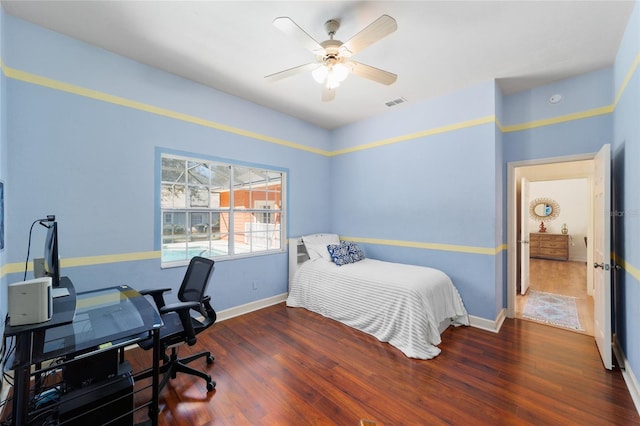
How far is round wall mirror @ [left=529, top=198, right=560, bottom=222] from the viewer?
7.90 meters

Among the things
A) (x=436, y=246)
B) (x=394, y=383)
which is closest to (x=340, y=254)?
(x=436, y=246)

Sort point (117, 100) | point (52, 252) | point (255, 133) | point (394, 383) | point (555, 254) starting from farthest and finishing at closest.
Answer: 1. point (555, 254)
2. point (255, 133)
3. point (117, 100)
4. point (394, 383)
5. point (52, 252)

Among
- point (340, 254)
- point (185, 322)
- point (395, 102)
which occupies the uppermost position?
point (395, 102)

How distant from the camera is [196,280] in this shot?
240cm

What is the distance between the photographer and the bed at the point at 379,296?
8.87 feet

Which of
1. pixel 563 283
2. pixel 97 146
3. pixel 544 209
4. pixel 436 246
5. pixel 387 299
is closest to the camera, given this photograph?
pixel 97 146

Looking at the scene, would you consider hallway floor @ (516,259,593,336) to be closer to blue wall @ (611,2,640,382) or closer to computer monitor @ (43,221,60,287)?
blue wall @ (611,2,640,382)

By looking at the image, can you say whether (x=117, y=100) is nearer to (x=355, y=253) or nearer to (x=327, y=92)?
(x=327, y=92)

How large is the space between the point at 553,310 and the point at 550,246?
5.28 m

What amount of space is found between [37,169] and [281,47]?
2.39 meters

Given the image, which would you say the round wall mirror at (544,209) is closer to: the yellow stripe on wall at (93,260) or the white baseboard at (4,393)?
the yellow stripe on wall at (93,260)

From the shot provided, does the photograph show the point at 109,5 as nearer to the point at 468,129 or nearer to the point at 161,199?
the point at 161,199

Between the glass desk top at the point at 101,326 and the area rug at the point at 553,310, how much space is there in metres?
4.33

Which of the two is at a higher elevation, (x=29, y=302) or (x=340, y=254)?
(x=29, y=302)
